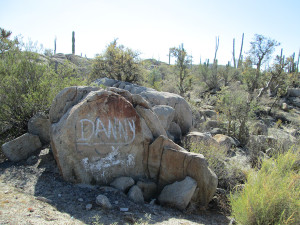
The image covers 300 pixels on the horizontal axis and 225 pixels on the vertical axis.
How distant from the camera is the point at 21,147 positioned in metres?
5.14

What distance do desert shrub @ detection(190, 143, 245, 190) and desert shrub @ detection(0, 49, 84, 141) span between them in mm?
3825

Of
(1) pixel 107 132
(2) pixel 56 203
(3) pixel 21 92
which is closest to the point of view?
(2) pixel 56 203

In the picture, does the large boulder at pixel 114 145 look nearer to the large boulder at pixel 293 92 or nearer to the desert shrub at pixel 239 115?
the desert shrub at pixel 239 115

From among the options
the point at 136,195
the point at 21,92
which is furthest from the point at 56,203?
the point at 21,92

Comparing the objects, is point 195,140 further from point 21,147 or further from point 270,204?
point 21,147

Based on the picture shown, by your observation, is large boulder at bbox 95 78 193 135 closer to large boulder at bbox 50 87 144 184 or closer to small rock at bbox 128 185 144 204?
large boulder at bbox 50 87 144 184

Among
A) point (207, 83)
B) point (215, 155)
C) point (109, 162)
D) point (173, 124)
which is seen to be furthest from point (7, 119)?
point (207, 83)

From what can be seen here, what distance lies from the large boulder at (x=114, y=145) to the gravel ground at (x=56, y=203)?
0.34 metres

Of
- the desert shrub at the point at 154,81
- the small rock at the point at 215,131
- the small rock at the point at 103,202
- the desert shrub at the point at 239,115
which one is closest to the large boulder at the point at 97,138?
the small rock at the point at 103,202

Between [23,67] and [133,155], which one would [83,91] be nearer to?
[133,155]

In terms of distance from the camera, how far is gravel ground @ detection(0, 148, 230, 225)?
3.41 meters

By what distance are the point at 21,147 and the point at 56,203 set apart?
1.84 meters

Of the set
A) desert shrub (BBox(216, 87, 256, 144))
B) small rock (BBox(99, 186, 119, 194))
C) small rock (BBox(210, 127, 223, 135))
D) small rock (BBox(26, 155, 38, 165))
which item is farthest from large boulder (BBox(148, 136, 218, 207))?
desert shrub (BBox(216, 87, 256, 144))

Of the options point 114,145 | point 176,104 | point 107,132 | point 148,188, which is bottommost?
point 148,188
